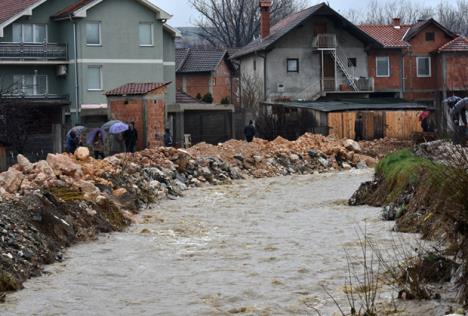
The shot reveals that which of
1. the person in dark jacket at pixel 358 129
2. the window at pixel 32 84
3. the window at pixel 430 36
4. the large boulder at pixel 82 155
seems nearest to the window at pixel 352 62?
the window at pixel 430 36

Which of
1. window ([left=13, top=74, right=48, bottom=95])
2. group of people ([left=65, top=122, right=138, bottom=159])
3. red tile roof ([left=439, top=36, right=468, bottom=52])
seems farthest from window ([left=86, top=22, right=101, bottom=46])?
red tile roof ([left=439, top=36, right=468, bottom=52])

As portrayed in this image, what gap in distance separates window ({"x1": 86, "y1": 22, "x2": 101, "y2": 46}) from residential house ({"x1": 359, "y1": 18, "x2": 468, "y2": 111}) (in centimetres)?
1741

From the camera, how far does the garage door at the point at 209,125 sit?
47.5m

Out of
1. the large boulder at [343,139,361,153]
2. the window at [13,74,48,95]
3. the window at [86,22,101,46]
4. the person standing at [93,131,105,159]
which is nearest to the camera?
the person standing at [93,131,105,159]

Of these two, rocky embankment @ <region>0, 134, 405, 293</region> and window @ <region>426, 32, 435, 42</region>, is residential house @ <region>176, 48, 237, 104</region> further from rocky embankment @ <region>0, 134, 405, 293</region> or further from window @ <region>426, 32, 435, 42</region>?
rocky embankment @ <region>0, 134, 405, 293</region>

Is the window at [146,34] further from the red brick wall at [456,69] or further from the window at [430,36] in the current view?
the red brick wall at [456,69]

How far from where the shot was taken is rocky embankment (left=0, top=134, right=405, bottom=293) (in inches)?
692

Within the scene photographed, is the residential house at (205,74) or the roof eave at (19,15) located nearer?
the roof eave at (19,15)

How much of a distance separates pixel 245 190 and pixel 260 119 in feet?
58.0

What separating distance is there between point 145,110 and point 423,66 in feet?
95.6

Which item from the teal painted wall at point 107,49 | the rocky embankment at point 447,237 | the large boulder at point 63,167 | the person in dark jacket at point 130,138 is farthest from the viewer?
the teal painted wall at point 107,49

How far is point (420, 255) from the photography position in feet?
43.1

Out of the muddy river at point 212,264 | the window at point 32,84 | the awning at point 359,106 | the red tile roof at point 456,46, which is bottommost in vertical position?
the muddy river at point 212,264

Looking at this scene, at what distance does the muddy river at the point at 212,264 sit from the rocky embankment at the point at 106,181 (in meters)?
0.49
